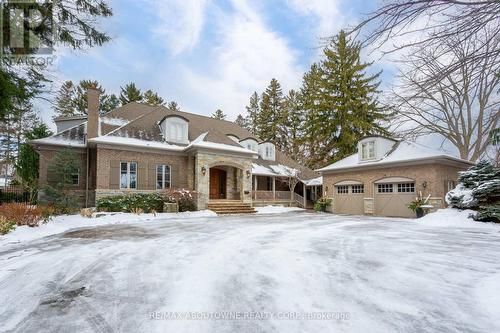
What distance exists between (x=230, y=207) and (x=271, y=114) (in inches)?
932

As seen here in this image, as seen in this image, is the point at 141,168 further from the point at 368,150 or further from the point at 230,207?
the point at 368,150

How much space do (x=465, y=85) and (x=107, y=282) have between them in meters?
6.04

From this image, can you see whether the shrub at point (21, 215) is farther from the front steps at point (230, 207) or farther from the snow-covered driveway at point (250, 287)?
the front steps at point (230, 207)

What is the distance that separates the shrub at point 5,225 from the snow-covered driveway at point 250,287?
153cm

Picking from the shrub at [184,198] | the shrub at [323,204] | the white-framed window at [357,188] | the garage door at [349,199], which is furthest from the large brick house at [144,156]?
the white-framed window at [357,188]

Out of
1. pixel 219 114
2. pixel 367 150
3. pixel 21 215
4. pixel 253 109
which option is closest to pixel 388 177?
pixel 367 150

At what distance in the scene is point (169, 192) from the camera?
15.1 meters


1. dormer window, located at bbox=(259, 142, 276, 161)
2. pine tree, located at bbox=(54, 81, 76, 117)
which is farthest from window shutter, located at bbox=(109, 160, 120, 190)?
pine tree, located at bbox=(54, 81, 76, 117)

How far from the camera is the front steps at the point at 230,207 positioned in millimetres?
16156

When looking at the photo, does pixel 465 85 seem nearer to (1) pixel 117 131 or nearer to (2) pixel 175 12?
(2) pixel 175 12

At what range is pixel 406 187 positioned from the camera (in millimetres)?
15719

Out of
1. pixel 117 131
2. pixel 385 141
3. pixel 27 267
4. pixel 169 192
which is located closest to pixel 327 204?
pixel 385 141

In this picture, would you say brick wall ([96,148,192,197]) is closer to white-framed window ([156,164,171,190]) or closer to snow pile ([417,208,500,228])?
white-framed window ([156,164,171,190])

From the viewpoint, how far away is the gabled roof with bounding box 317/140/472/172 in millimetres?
14594
